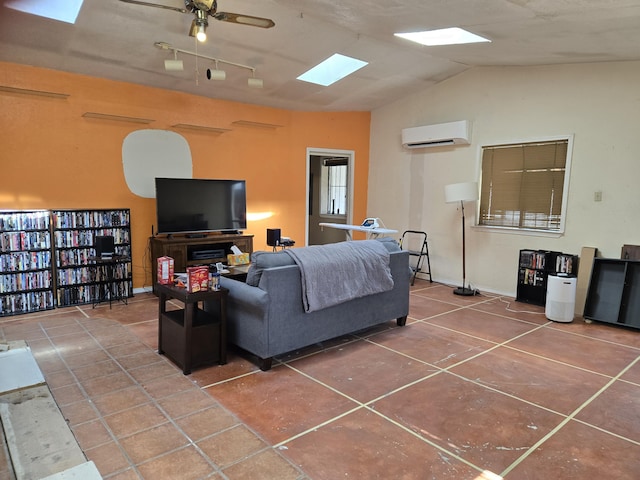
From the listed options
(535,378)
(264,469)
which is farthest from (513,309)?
(264,469)

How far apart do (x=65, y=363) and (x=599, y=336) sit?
4810 millimetres

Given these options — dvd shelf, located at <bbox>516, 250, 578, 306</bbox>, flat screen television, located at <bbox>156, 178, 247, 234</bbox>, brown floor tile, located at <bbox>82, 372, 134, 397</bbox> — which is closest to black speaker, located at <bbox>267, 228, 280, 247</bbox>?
flat screen television, located at <bbox>156, 178, 247, 234</bbox>

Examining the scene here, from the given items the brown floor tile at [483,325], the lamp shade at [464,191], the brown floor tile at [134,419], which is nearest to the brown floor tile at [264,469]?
the brown floor tile at [134,419]

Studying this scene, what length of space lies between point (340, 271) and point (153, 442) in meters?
1.77

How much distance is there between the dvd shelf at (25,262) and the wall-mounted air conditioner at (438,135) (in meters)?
4.95

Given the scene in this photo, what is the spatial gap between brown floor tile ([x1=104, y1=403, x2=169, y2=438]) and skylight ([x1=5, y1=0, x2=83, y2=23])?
330 centimetres

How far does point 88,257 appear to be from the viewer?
4598 millimetres

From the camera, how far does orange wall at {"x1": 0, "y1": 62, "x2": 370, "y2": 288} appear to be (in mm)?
4301

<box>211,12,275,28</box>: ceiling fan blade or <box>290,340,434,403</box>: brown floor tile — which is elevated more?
<box>211,12,275,28</box>: ceiling fan blade

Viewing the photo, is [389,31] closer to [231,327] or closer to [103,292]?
[231,327]

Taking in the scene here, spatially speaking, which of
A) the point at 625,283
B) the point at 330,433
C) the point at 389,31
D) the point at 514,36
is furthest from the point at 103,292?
the point at 625,283

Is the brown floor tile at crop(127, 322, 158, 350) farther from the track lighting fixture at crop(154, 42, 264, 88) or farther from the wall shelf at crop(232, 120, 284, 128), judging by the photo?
the wall shelf at crop(232, 120, 284, 128)

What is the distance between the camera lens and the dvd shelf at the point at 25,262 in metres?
4.13

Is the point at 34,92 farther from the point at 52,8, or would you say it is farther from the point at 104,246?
the point at 104,246
